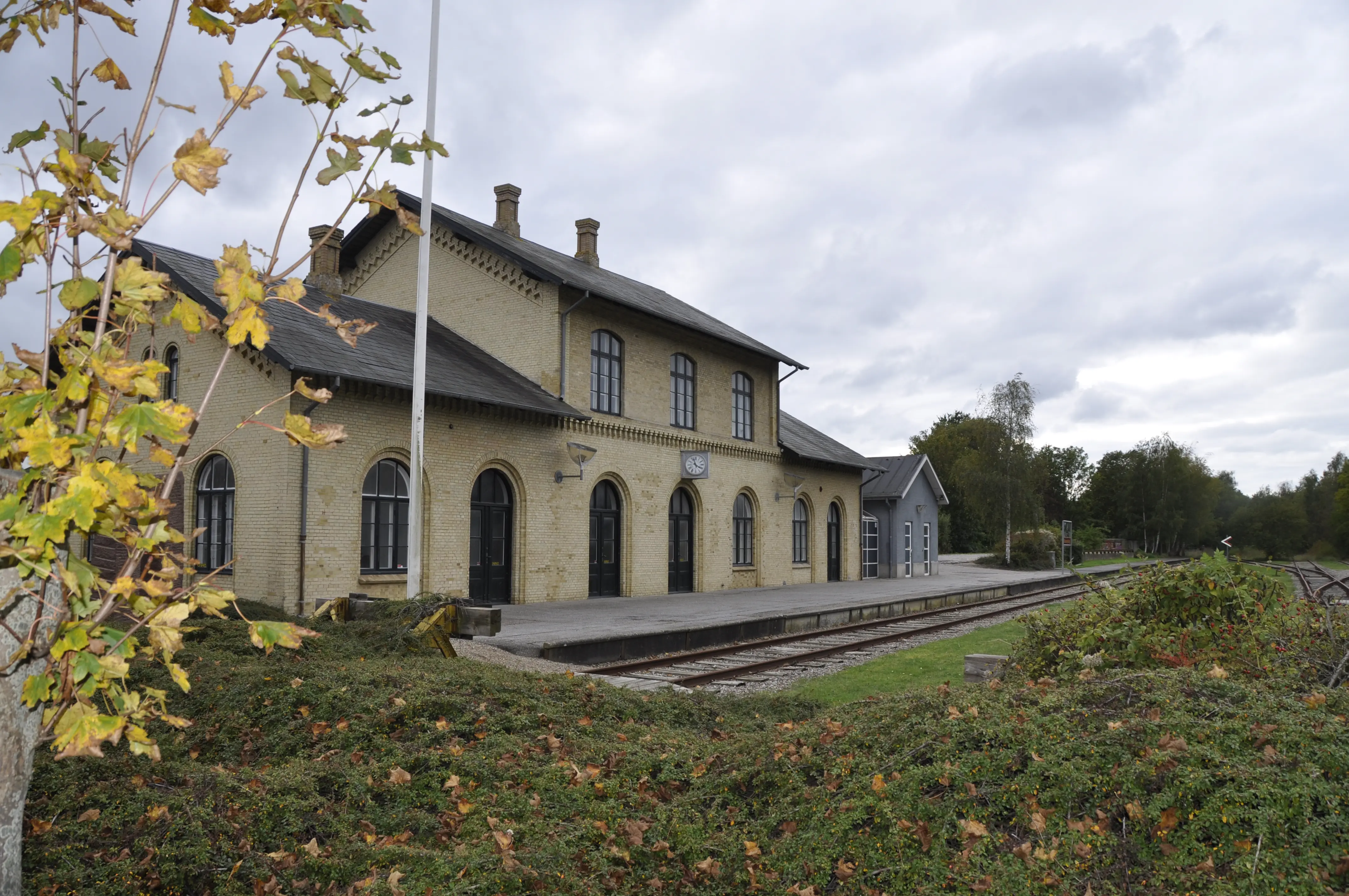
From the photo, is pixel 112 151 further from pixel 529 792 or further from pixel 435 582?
pixel 435 582

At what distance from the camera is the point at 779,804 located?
4688mm

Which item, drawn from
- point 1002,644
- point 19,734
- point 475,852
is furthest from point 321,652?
point 1002,644

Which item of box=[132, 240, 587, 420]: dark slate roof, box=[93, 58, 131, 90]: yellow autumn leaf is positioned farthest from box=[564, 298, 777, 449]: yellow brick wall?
box=[93, 58, 131, 90]: yellow autumn leaf

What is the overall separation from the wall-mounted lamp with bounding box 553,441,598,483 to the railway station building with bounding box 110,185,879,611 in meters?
0.06

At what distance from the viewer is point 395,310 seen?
73.7ft

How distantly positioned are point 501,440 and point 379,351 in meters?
3.00

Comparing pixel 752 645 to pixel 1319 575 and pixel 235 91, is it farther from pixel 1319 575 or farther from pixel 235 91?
pixel 235 91

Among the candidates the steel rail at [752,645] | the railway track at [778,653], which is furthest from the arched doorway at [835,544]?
the railway track at [778,653]

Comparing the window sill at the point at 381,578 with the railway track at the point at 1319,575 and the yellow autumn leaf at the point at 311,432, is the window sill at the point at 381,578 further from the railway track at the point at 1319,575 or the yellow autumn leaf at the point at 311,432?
the yellow autumn leaf at the point at 311,432

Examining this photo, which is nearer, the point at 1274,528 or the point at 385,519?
the point at 385,519

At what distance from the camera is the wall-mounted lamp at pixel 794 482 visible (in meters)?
29.4

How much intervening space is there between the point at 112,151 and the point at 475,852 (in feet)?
10.4

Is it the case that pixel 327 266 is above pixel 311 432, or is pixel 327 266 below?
above

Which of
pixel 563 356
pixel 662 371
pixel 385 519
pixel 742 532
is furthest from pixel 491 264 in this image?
pixel 742 532
